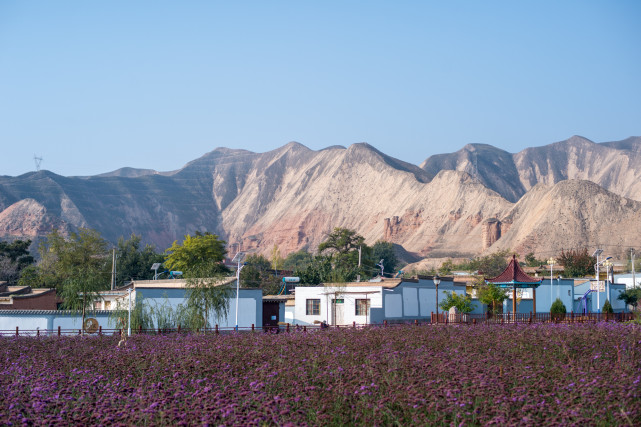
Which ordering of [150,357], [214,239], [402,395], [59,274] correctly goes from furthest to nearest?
[214,239], [59,274], [150,357], [402,395]

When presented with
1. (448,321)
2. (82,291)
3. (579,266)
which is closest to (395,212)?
(579,266)

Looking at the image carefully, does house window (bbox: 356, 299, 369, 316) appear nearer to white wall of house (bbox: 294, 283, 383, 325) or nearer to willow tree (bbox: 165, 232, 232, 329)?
white wall of house (bbox: 294, 283, 383, 325)

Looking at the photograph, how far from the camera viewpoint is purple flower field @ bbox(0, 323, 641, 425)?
10844mm

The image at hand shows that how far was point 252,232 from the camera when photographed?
642 feet

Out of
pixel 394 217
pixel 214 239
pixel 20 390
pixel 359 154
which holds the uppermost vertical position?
pixel 359 154

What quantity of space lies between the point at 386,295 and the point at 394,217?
118 meters

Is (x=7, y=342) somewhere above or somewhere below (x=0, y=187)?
below

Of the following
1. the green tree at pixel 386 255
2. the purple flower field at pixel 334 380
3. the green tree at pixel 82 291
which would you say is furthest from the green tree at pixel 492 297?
the green tree at pixel 386 255

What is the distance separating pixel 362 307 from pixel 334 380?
101 ft

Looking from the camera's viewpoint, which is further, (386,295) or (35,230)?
(35,230)

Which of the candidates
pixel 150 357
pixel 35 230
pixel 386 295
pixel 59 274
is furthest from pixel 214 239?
pixel 35 230

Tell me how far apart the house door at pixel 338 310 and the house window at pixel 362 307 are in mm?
955

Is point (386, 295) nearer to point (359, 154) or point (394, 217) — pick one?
point (394, 217)

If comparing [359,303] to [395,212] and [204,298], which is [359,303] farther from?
[395,212]
